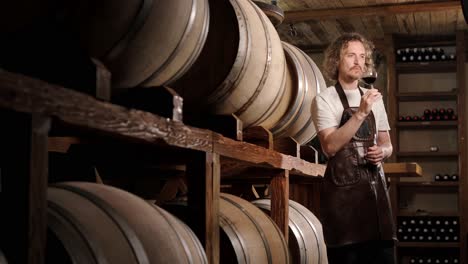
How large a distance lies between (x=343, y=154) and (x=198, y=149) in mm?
849

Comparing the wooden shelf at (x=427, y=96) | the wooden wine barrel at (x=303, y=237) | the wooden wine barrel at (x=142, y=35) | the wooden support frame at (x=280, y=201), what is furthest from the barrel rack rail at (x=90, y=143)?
the wooden shelf at (x=427, y=96)

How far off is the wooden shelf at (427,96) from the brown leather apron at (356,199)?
767cm

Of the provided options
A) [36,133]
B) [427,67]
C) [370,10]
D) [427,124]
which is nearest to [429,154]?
[427,124]

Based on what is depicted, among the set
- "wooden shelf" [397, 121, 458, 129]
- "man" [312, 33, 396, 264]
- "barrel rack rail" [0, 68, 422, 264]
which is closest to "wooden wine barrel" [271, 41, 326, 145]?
"barrel rack rail" [0, 68, 422, 264]

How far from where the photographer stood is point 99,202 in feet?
7.43

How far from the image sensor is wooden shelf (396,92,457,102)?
35.7 feet

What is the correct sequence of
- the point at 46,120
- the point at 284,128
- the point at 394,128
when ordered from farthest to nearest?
the point at 394,128 → the point at 284,128 → the point at 46,120

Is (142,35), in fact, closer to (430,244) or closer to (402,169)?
(402,169)

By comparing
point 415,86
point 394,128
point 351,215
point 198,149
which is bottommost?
point 351,215

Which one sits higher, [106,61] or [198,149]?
[106,61]

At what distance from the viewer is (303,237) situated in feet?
14.9

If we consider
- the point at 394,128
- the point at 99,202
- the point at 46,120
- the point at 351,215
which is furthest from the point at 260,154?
the point at 394,128

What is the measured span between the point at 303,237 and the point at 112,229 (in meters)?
2.56

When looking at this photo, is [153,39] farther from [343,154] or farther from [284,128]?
[284,128]
